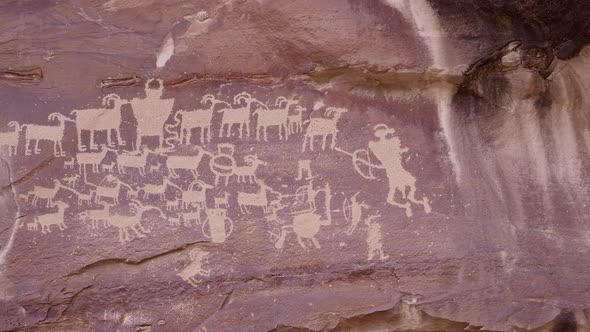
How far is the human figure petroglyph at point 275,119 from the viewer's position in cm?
340

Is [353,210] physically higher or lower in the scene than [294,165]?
lower

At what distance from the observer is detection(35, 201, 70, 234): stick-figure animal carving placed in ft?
10.7

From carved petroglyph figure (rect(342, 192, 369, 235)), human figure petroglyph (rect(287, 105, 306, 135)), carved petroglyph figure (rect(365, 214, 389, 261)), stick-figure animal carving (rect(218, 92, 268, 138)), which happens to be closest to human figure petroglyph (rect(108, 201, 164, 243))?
stick-figure animal carving (rect(218, 92, 268, 138))

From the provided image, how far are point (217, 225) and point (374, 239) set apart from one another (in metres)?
0.76

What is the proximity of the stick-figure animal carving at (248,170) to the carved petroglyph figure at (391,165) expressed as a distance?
0.41 m

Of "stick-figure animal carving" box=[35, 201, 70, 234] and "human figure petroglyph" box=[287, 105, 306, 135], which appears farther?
"human figure petroglyph" box=[287, 105, 306, 135]

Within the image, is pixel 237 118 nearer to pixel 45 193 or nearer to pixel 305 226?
pixel 305 226

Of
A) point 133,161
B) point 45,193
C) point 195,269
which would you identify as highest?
point 133,161

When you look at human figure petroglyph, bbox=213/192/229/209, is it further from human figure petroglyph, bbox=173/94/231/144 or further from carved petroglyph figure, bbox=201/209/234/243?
human figure petroglyph, bbox=173/94/231/144

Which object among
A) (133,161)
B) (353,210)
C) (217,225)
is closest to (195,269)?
(217,225)

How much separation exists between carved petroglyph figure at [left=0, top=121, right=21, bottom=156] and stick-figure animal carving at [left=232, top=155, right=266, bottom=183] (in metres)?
1.06

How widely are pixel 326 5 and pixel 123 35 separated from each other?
102 cm

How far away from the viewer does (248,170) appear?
132 inches

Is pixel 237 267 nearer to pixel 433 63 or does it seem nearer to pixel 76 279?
pixel 76 279
